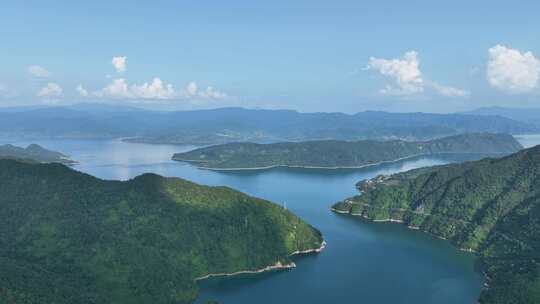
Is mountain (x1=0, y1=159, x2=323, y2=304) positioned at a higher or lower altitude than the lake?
higher

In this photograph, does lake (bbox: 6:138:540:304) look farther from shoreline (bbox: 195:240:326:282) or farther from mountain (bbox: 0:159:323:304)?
mountain (bbox: 0:159:323:304)

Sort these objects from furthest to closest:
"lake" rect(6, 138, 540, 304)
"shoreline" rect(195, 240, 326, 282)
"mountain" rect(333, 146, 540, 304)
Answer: "shoreline" rect(195, 240, 326, 282), "mountain" rect(333, 146, 540, 304), "lake" rect(6, 138, 540, 304)

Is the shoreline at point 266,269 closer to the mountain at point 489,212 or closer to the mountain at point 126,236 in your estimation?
the mountain at point 126,236

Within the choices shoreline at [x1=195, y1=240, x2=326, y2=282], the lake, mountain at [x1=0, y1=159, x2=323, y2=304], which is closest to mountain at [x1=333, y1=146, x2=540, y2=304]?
the lake

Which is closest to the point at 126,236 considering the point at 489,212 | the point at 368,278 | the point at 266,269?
the point at 266,269

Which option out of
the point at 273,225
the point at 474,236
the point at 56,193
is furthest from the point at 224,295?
the point at 474,236

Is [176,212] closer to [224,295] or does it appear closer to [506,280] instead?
[224,295]

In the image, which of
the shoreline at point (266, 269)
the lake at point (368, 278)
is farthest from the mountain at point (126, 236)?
the lake at point (368, 278)
